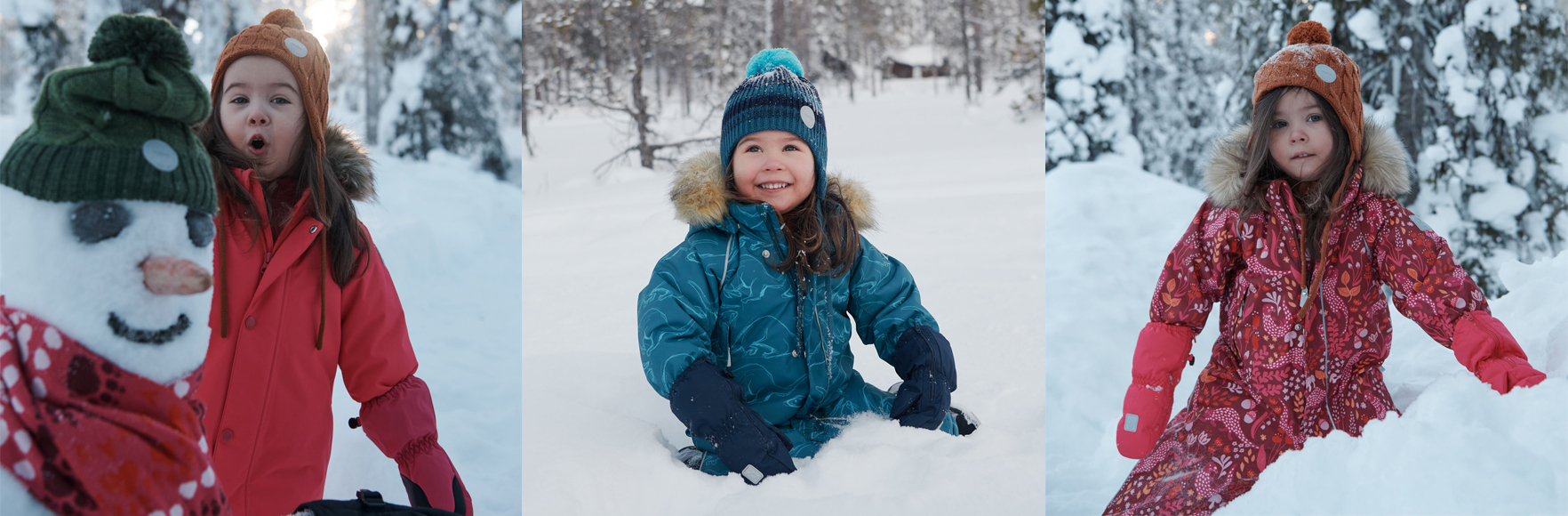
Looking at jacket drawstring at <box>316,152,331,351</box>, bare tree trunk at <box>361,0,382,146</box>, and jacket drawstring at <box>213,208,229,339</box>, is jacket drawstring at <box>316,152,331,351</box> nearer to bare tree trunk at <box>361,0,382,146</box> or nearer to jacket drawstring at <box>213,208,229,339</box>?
jacket drawstring at <box>213,208,229,339</box>

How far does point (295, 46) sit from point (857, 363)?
2.35m

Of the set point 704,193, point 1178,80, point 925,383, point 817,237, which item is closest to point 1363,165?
point 925,383

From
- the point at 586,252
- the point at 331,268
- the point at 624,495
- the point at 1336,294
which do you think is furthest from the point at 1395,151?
the point at 586,252

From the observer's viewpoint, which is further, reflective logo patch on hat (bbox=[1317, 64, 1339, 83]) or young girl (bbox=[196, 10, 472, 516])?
reflective logo patch on hat (bbox=[1317, 64, 1339, 83])

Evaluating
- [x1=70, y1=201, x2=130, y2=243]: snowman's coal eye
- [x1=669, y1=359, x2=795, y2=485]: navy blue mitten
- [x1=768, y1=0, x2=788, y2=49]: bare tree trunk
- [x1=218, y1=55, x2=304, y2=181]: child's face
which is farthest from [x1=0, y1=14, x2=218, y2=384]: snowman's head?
[x1=768, y1=0, x2=788, y2=49]: bare tree trunk

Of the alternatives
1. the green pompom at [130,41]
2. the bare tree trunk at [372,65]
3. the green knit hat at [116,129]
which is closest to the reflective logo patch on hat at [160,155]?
the green knit hat at [116,129]

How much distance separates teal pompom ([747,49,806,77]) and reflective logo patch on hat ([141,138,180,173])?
1627 millimetres

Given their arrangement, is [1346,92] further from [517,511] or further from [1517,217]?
[1517,217]

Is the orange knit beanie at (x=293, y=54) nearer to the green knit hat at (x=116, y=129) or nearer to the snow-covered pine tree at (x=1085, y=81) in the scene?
the green knit hat at (x=116, y=129)

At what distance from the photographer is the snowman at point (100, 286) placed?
3.57 feet

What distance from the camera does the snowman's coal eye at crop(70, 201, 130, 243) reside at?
3.60ft

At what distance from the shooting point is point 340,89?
1462 centimetres

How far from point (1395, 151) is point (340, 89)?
617 inches

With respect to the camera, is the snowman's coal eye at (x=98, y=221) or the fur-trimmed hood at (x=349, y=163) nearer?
the snowman's coal eye at (x=98, y=221)
